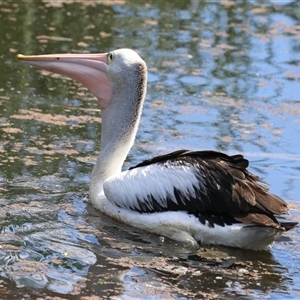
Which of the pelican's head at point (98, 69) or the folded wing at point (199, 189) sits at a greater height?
the pelican's head at point (98, 69)

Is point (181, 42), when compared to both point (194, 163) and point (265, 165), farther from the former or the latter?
point (194, 163)

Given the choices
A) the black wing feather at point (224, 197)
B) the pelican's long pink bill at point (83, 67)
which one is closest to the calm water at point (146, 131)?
the black wing feather at point (224, 197)

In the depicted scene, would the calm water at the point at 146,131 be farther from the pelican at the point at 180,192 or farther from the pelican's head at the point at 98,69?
the pelican's head at the point at 98,69

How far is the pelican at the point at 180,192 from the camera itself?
482 centimetres

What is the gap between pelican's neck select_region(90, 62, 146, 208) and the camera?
A: 546 cm

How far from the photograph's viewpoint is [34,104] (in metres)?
7.33

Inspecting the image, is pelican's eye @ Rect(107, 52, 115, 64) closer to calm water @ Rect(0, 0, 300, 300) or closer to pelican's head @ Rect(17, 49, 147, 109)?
pelican's head @ Rect(17, 49, 147, 109)

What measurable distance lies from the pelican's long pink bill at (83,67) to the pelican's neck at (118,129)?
3.5 inches

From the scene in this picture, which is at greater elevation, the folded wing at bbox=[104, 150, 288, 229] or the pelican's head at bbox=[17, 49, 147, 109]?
the pelican's head at bbox=[17, 49, 147, 109]

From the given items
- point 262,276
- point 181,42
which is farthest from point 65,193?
point 181,42

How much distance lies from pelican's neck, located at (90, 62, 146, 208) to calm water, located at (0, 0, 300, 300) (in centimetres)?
24

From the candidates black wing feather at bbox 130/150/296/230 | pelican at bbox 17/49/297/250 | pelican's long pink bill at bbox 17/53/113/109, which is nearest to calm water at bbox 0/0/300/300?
pelican at bbox 17/49/297/250

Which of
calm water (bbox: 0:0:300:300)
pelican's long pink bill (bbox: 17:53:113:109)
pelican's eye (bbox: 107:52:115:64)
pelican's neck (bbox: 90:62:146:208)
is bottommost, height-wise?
calm water (bbox: 0:0:300:300)

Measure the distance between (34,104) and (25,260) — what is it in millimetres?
3087
